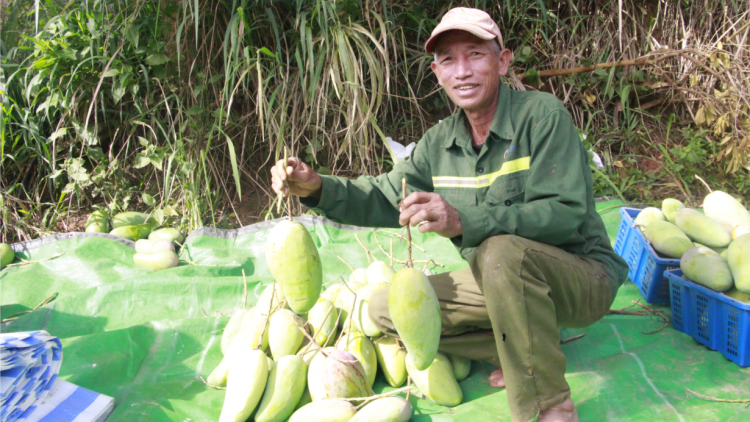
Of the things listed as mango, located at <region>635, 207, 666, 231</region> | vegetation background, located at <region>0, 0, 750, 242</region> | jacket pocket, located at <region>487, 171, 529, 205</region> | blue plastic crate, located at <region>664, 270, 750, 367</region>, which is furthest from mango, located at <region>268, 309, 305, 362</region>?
mango, located at <region>635, 207, 666, 231</region>

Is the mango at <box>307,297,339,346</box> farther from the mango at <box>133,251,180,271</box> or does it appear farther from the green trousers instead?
the mango at <box>133,251,180,271</box>

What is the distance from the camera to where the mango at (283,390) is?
1492 millimetres

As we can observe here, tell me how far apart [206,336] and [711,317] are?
6.23ft

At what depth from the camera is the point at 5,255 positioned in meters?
2.80

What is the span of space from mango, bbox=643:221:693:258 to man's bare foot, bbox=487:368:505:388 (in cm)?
102

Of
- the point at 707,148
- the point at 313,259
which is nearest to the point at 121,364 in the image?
the point at 313,259

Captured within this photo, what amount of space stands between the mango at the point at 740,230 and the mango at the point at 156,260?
106 inches

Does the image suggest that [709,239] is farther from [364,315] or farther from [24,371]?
[24,371]

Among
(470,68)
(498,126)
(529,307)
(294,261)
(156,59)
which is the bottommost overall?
(529,307)

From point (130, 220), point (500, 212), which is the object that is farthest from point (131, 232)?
point (500, 212)

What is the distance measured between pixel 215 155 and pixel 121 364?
185cm

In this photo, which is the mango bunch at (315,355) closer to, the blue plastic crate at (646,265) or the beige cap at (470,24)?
the beige cap at (470,24)

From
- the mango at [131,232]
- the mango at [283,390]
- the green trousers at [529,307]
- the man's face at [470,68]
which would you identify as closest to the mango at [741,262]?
the green trousers at [529,307]

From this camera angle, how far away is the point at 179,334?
6.52 ft
